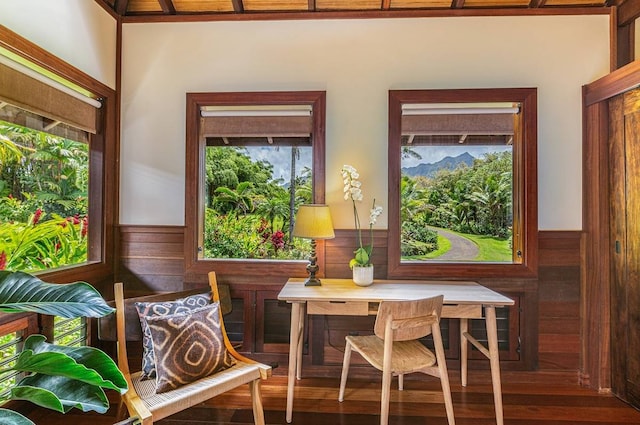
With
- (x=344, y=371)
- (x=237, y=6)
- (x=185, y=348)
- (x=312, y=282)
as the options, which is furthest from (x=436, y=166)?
(x=185, y=348)

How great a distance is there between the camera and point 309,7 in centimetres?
269

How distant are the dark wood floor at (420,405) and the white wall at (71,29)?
2.26m

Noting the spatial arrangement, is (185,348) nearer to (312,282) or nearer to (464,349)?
(312,282)

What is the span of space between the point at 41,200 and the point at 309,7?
7.58ft

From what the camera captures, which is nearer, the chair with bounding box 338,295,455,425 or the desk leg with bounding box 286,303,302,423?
the chair with bounding box 338,295,455,425

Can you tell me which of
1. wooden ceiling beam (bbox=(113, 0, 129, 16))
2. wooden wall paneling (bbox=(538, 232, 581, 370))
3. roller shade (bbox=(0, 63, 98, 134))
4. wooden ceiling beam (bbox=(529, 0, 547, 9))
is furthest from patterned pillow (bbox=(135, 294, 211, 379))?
wooden ceiling beam (bbox=(529, 0, 547, 9))

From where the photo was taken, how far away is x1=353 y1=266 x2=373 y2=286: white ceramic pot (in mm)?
2408

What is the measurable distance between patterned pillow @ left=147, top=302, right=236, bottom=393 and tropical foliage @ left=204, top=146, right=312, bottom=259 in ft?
3.02

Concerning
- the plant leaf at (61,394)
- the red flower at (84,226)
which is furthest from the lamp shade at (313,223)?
the red flower at (84,226)

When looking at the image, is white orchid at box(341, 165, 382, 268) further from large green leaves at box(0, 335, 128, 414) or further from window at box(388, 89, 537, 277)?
large green leaves at box(0, 335, 128, 414)

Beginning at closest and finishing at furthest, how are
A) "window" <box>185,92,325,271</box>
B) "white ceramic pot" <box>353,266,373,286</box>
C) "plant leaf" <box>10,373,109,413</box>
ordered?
1. "plant leaf" <box>10,373,109,413</box>
2. "white ceramic pot" <box>353,266,373,286</box>
3. "window" <box>185,92,325,271</box>

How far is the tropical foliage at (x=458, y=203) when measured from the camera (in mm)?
2734

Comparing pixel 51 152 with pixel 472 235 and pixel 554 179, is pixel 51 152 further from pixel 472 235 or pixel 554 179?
pixel 554 179

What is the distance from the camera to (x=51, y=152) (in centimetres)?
228
